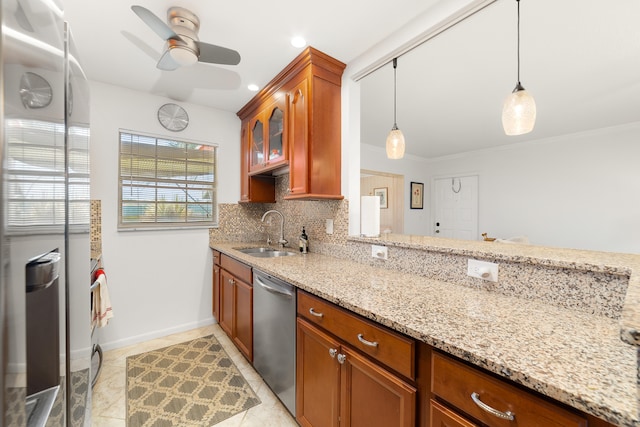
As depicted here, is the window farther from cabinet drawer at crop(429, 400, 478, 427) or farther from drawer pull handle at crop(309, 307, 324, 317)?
cabinet drawer at crop(429, 400, 478, 427)

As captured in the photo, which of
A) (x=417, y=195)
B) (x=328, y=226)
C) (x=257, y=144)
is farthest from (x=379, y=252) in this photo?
(x=417, y=195)

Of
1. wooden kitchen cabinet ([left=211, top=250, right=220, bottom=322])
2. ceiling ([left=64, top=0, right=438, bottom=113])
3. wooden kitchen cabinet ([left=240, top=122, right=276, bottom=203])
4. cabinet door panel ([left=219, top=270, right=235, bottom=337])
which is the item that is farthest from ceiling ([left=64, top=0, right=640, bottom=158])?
cabinet door panel ([left=219, top=270, right=235, bottom=337])

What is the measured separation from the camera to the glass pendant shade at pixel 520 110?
1474 millimetres

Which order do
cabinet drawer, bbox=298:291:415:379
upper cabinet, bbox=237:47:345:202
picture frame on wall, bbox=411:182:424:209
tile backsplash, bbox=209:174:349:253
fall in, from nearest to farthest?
cabinet drawer, bbox=298:291:415:379 < upper cabinet, bbox=237:47:345:202 < tile backsplash, bbox=209:174:349:253 < picture frame on wall, bbox=411:182:424:209

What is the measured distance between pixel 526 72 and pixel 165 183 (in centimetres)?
352

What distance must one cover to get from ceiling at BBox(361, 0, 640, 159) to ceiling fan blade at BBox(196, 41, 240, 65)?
4.22 ft

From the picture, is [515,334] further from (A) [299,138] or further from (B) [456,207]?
(B) [456,207]

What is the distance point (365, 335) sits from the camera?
3.35 ft

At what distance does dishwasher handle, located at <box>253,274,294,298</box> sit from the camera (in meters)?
1.48

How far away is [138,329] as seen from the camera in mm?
2465

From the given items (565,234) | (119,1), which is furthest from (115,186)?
(565,234)

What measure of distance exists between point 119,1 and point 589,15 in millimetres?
2812

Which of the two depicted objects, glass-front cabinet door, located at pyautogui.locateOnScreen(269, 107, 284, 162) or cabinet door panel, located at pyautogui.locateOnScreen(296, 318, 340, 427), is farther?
glass-front cabinet door, located at pyautogui.locateOnScreen(269, 107, 284, 162)

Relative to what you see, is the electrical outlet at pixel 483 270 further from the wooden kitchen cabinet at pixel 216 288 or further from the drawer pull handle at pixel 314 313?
the wooden kitchen cabinet at pixel 216 288
